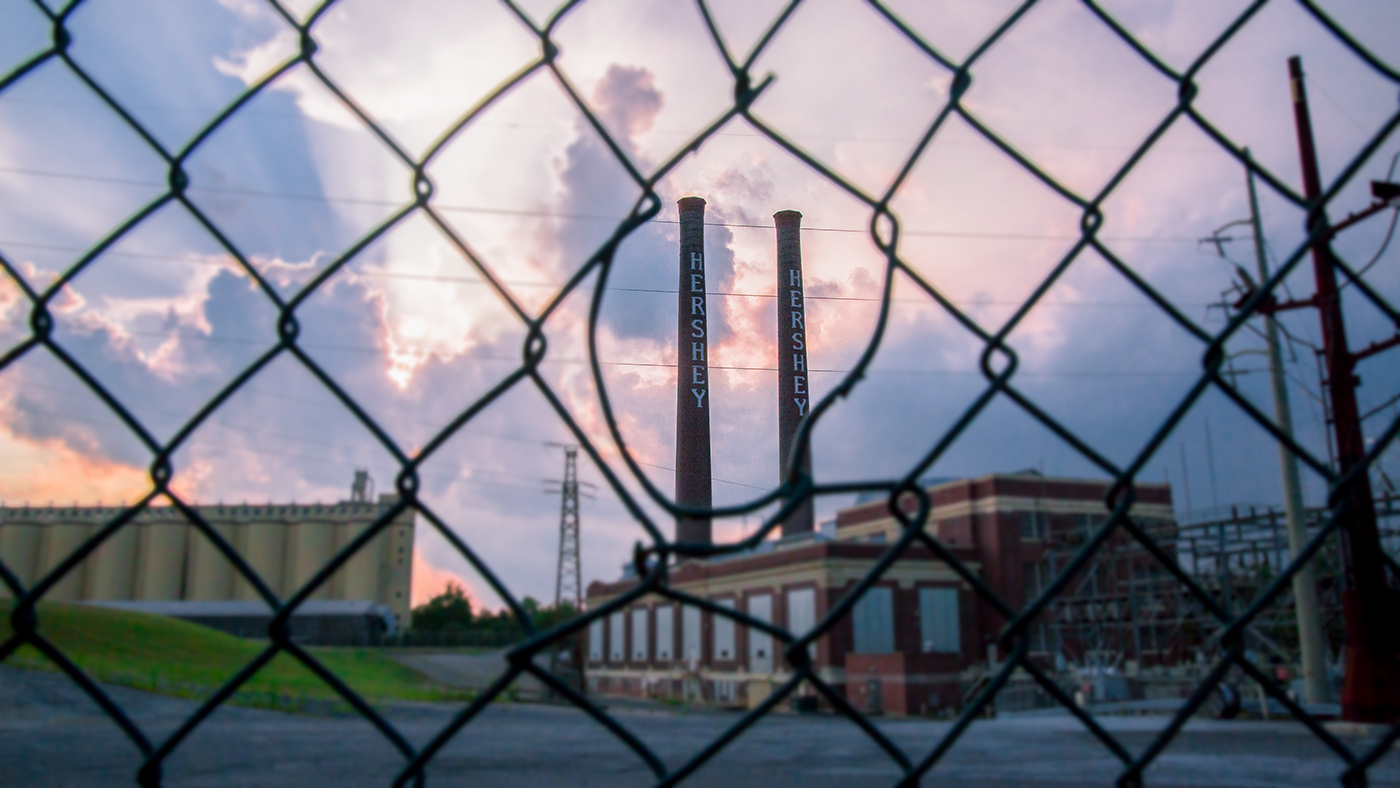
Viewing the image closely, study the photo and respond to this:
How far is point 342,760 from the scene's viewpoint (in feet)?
35.3

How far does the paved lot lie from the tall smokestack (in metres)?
7.57

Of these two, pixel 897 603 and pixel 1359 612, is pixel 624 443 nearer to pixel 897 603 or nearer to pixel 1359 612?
pixel 1359 612

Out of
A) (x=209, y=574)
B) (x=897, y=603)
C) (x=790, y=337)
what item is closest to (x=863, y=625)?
(x=897, y=603)

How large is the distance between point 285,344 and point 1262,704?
19224 mm

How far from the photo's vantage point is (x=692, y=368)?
1214mm

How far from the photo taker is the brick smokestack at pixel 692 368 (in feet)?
3.84

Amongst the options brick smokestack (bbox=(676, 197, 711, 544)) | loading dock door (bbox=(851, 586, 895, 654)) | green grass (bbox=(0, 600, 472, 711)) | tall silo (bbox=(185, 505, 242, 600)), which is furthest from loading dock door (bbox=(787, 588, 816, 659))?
brick smokestack (bbox=(676, 197, 711, 544))

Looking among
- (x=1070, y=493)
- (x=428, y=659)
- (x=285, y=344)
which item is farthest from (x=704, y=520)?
(x=428, y=659)

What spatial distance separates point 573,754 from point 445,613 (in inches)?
2042

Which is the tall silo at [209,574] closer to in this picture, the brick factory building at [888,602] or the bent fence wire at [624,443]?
the brick factory building at [888,602]

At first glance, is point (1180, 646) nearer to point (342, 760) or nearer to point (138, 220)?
point (342, 760)

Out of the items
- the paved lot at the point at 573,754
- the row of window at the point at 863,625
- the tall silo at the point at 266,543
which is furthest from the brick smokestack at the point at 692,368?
the tall silo at the point at 266,543

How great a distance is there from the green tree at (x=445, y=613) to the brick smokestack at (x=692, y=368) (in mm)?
57555

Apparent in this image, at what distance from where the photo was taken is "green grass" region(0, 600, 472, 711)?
21.0 metres
